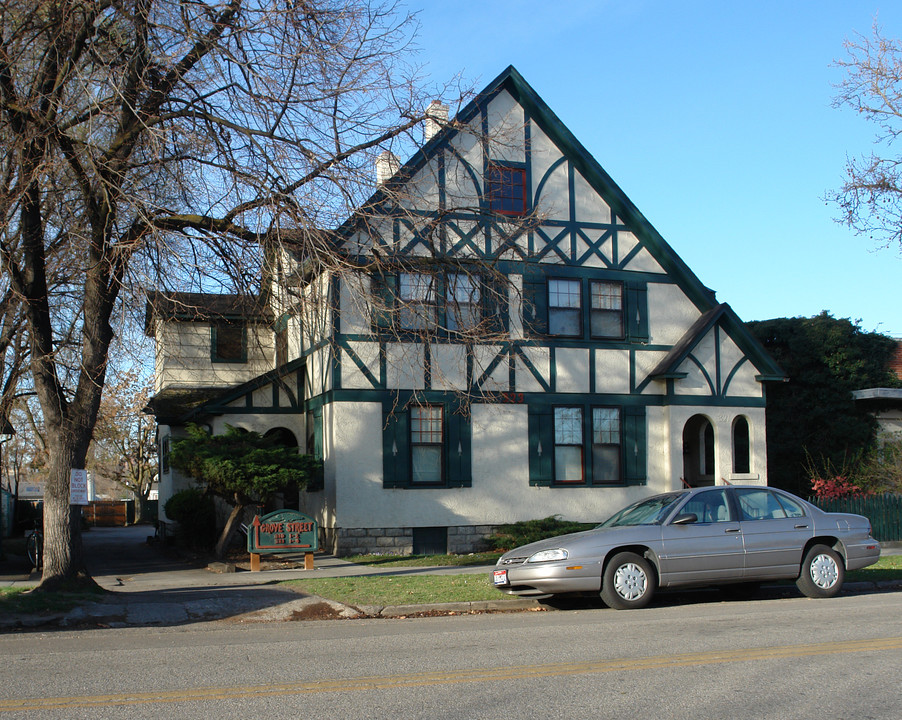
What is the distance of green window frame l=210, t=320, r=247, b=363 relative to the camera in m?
25.2

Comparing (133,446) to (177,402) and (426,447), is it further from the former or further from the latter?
(426,447)

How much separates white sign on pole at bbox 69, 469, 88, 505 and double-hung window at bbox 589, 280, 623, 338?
40.8ft

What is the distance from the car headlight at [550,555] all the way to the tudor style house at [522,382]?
7.95 m

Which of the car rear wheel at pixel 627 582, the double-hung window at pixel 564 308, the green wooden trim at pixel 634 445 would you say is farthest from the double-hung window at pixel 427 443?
the car rear wheel at pixel 627 582

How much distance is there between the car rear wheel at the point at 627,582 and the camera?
11484 millimetres

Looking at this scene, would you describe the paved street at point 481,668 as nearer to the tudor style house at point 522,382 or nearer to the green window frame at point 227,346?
the tudor style house at point 522,382

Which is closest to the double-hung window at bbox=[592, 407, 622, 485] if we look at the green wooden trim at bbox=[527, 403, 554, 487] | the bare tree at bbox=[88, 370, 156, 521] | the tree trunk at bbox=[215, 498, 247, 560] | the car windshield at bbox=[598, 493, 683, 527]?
the green wooden trim at bbox=[527, 403, 554, 487]

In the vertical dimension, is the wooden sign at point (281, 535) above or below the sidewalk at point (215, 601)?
above

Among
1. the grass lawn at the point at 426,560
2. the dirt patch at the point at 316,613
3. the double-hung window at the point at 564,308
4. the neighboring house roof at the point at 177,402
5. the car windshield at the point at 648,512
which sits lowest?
the grass lawn at the point at 426,560

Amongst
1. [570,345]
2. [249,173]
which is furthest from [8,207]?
[570,345]

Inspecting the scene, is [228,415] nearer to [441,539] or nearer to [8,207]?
[441,539]

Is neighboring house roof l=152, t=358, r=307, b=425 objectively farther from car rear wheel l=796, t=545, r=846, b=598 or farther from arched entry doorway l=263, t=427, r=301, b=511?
car rear wheel l=796, t=545, r=846, b=598

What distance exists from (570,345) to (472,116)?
18.5ft

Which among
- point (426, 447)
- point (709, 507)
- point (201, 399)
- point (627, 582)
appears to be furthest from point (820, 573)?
point (201, 399)
